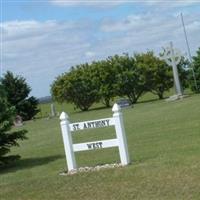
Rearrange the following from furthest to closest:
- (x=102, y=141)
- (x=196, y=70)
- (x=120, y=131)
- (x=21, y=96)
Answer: (x=21, y=96), (x=196, y=70), (x=102, y=141), (x=120, y=131)

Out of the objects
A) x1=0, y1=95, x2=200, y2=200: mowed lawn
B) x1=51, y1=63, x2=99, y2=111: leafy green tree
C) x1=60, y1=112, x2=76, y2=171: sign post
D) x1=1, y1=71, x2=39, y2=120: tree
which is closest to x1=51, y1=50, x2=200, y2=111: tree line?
x1=51, y1=63, x2=99, y2=111: leafy green tree

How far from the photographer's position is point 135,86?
48281 mm

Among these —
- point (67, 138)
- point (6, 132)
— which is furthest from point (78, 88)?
point (67, 138)

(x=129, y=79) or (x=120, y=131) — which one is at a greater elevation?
(x=129, y=79)

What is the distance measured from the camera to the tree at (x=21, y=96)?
52.1 meters

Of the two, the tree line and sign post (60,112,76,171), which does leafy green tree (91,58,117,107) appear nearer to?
the tree line

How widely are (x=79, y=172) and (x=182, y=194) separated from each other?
11.2 ft

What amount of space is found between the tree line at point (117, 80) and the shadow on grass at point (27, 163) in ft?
107

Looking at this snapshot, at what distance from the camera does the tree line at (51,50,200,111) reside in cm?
4834

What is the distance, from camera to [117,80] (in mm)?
49250

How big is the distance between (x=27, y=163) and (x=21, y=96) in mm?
38127

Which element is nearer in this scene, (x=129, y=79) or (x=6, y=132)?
(x=6, y=132)

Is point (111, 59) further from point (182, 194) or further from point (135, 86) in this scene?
point (182, 194)

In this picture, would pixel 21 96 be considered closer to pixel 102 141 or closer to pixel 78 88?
pixel 78 88
